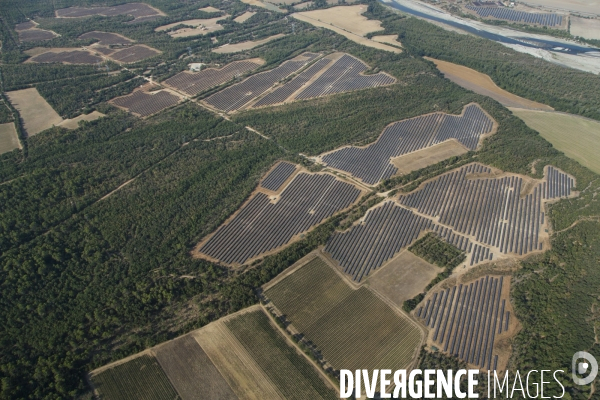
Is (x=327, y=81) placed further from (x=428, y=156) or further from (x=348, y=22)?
(x=348, y=22)

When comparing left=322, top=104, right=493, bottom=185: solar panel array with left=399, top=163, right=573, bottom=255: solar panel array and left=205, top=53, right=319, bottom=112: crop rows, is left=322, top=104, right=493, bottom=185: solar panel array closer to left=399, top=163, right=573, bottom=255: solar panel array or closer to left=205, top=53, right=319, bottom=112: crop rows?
left=399, top=163, right=573, bottom=255: solar panel array

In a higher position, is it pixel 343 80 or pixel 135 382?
pixel 343 80

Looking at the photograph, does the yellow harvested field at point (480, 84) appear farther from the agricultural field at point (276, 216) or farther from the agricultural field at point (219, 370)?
the agricultural field at point (219, 370)

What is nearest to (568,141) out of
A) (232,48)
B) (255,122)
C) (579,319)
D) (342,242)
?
(579,319)

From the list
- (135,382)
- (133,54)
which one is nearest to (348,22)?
(133,54)

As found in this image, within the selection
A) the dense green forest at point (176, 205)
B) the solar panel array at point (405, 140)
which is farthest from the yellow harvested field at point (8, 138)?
the solar panel array at point (405, 140)

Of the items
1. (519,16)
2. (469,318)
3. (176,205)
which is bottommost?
(469,318)

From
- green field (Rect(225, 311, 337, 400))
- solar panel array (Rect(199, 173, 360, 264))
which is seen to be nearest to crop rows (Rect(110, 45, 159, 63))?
solar panel array (Rect(199, 173, 360, 264))
